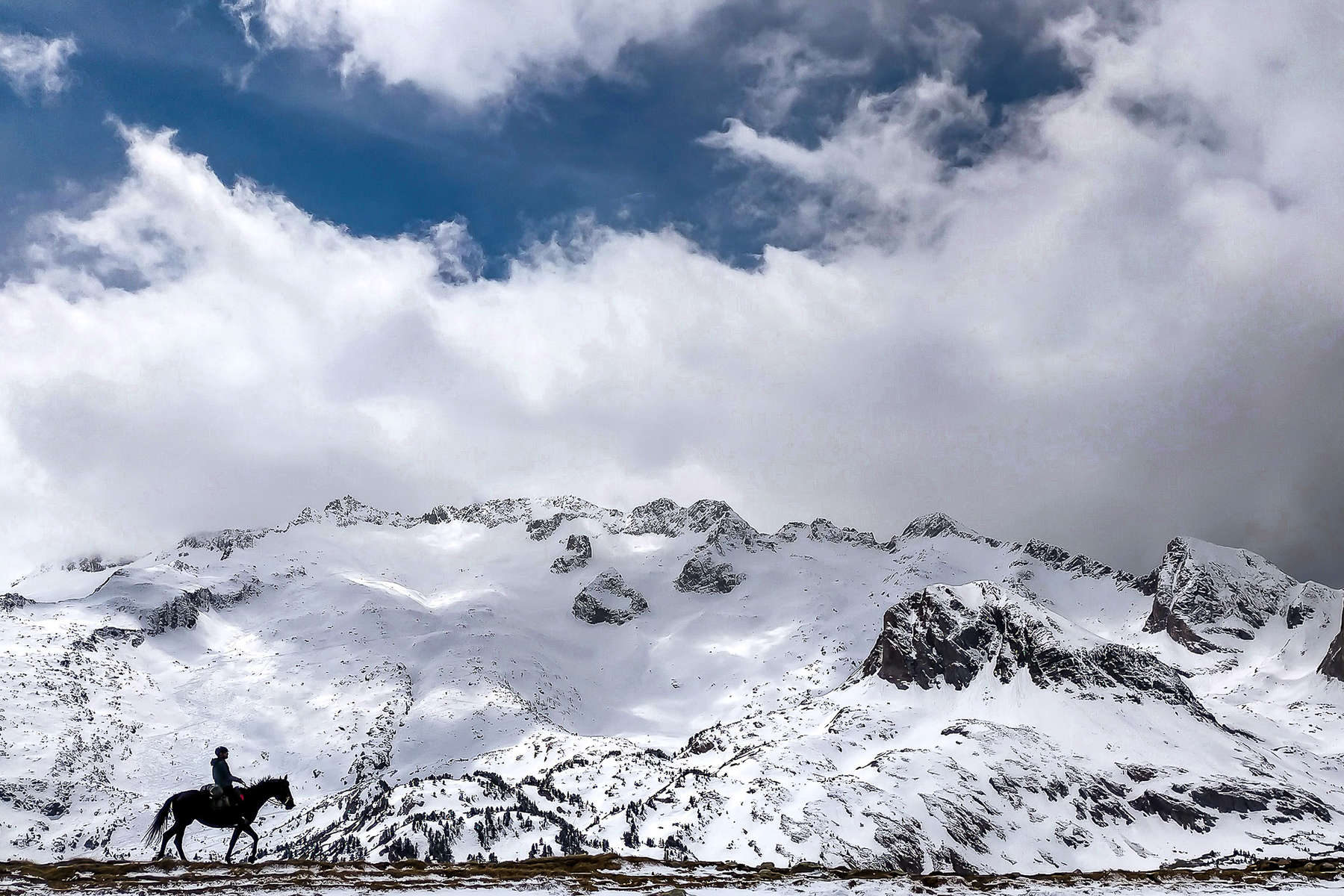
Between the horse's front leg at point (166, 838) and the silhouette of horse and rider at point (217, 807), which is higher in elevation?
the silhouette of horse and rider at point (217, 807)

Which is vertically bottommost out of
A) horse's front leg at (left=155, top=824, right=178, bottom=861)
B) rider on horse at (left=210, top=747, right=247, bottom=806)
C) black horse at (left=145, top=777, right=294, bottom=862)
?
horse's front leg at (left=155, top=824, right=178, bottom=861)

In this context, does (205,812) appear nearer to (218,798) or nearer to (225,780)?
(218,798)

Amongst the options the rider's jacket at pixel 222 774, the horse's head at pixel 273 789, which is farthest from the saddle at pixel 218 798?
the horse's head at pixel 273 789

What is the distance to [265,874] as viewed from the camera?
3222cm

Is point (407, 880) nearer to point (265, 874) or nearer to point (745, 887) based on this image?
point (265, 874)

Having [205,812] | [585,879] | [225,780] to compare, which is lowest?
[585,879]

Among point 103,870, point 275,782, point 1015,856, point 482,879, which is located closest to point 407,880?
point 482,879

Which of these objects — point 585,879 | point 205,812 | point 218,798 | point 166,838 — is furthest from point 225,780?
point 585,879

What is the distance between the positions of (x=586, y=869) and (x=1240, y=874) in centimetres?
2513

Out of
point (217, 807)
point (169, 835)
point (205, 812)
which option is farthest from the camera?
point (217, 807)

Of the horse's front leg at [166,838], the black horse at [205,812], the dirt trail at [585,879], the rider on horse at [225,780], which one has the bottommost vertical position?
the dirt trail at [585,879]

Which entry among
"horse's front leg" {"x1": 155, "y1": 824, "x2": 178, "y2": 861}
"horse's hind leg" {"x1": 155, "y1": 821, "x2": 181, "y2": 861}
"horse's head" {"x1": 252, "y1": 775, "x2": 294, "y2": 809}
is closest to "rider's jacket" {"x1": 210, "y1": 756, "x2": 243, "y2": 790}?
"horse's head" {"x1": 252, "y1": 775, "x2": 294, "y2": 809}

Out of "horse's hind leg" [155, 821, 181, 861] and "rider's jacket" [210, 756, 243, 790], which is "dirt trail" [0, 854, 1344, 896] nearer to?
"horse's hind leg" [155, 821, 181, 861]

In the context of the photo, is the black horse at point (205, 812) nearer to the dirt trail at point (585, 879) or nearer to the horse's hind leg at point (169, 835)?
the horse's hind leg at point (169, 835)
